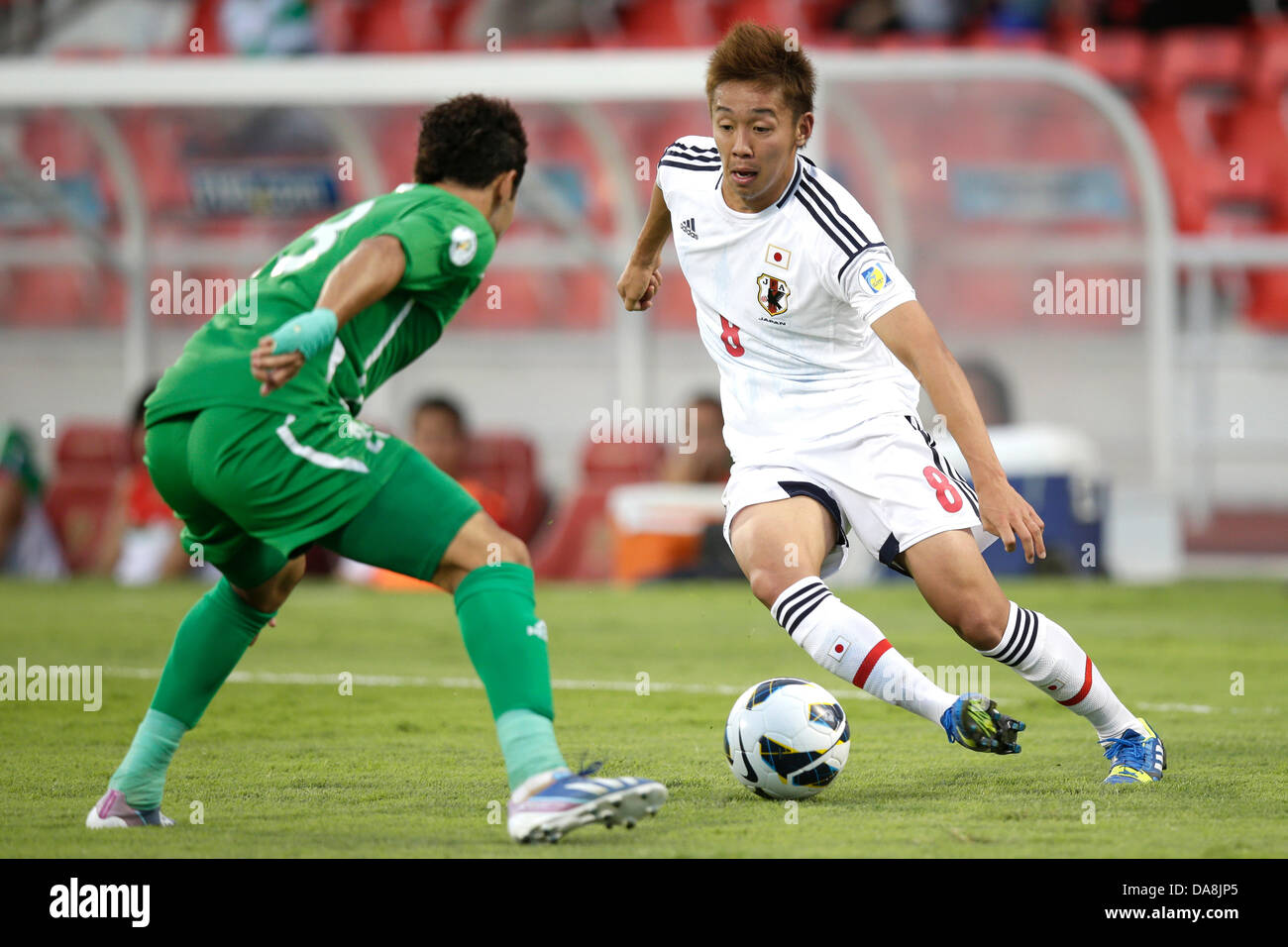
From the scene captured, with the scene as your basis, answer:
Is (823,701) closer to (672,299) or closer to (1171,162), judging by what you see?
(672,299)

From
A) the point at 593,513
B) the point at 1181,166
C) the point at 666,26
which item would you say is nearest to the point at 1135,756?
the point at 593,513

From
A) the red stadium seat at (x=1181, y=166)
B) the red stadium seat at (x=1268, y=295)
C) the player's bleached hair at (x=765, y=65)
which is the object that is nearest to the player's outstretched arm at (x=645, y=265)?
the player's bleached hair at (x=765, y=65)

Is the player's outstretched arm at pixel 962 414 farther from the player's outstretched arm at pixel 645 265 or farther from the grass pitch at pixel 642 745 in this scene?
the player's outstretched arm at pixel 645 265

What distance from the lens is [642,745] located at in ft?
18.4

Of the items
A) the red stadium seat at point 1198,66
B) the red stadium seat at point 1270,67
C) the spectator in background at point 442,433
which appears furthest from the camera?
the red stadium seat at point 1198,66

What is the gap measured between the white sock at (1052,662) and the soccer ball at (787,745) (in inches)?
18.7

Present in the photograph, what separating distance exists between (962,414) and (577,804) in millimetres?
1428

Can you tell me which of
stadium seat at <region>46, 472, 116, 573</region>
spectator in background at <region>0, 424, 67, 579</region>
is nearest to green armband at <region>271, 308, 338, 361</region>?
spectator in background at <region>0, 424, 67, 579</region>

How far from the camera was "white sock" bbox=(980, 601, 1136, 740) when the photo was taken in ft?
15.6

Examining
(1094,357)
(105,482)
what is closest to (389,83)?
(105,482)

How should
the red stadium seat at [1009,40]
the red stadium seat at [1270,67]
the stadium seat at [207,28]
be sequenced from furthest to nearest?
the stadium seat at [207,28] → the red stadium seat at [1009,40] → the red stadium seat at [1270,67]

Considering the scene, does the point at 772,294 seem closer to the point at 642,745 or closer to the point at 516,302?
the point at 642,745

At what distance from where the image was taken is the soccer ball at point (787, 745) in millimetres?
4660
